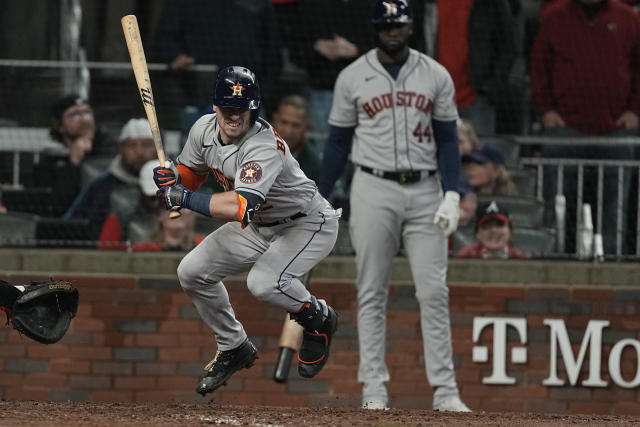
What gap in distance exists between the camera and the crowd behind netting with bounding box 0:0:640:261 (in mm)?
9148

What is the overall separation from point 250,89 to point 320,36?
2.97 m

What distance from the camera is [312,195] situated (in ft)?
23.7

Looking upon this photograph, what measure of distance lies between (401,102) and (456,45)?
5.22ft

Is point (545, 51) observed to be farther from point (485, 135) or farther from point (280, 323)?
point (280, 323)

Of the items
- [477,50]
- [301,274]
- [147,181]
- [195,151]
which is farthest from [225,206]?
[477,50]

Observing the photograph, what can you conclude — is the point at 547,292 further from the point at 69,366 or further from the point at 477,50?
the point at 69,366

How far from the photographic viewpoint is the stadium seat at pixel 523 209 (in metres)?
9.10

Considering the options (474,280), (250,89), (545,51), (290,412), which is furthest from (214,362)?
(545,51)

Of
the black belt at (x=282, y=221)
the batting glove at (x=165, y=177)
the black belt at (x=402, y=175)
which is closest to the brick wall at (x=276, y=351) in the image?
the black belt at (x=402, y=175)

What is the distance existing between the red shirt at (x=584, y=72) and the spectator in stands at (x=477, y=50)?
0.21 metres

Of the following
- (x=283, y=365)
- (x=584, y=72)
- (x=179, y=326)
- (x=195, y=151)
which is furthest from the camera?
(x=584, y=72)

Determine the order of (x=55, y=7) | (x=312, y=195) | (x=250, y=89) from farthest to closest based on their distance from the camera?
(x=55, y=7) < (x=312, y=195) < (x=250, y=89)

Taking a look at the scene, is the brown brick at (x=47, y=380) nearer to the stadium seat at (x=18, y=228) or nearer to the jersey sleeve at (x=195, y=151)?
the stadium seat at (x=18, y=228)

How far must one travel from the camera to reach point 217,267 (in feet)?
23.4
